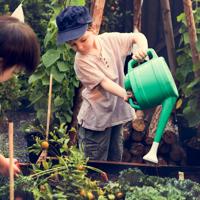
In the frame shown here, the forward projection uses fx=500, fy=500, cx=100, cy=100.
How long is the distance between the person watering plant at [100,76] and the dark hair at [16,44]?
73cm

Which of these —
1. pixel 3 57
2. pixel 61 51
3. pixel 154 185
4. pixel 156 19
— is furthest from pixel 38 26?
pixel 3 57

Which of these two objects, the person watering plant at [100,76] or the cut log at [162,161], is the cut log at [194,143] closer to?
the cut log at [162,161]

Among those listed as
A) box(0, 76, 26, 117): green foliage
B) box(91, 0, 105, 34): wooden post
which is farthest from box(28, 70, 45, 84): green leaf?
box(91, 0, 105, 34): wooden post

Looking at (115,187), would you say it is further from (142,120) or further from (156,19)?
(156,19)

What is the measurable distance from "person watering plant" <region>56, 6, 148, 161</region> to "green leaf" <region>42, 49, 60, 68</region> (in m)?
0.54

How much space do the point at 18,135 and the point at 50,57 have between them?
4.65 feet

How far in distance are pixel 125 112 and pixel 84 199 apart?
906 mm

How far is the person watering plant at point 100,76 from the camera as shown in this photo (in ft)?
8.91

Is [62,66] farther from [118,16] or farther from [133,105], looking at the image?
[118,16]

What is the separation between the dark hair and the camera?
191cm

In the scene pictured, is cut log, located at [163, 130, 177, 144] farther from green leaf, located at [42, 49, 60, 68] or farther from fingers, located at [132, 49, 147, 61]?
fingers, located at [132, 49, 147, 61]

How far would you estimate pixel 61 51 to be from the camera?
3.57m

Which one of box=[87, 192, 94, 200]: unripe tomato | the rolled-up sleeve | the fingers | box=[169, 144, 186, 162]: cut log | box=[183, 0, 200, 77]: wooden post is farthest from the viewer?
box=[169, 144, 186, 162]: cut log

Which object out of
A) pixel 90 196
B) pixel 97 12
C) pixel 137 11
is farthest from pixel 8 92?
pixel 90 196
